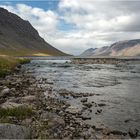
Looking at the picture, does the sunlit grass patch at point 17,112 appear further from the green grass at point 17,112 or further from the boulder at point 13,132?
the boulder at point 13,132

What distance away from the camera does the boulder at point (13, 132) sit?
11.3m

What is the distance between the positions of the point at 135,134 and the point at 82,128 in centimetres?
328

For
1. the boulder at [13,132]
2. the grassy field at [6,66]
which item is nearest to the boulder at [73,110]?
the boulder at [13,132]

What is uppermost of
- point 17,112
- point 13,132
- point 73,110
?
point 13,132

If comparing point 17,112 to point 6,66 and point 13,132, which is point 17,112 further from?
point 6,66

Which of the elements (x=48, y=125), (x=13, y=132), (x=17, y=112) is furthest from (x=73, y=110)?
(x=13, y=132)

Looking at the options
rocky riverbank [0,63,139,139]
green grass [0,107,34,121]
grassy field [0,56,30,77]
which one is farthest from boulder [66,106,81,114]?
grassy field [0,56,30,77]

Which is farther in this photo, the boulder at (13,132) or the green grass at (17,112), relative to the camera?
the green grass at (17,112)

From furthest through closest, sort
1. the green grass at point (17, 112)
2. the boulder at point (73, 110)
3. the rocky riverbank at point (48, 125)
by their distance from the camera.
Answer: the boulder at point (73, 110), the green grass at point (17, 112), the rocky riverbank at point (48, 125)

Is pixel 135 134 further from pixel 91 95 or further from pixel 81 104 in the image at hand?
pixel 91 95

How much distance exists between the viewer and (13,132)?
1166 centimetres

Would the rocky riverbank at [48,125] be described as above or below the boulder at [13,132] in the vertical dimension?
below

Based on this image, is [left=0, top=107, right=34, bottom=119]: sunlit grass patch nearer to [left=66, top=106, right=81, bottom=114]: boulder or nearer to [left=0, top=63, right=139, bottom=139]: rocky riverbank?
[left=0, top=63, right=139, bottom=139]: rocky riverbank

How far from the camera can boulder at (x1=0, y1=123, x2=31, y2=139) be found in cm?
1134
